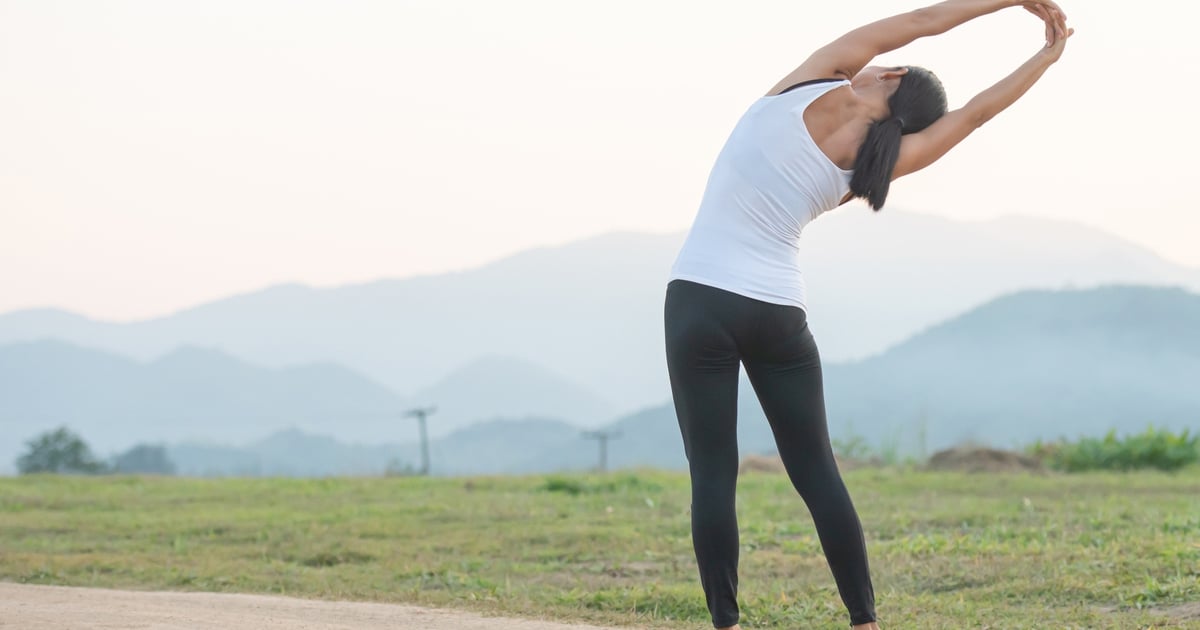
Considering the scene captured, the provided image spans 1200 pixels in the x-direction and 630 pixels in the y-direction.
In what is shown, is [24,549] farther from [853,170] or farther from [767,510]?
[853,170]

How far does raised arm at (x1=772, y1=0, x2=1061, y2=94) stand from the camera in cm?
402

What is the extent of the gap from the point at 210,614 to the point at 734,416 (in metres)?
2.52

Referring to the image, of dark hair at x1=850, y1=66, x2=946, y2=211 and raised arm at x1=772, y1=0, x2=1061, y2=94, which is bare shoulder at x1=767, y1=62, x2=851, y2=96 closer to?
raised arm at x1=772, y1=0, x2=1061, y2=94

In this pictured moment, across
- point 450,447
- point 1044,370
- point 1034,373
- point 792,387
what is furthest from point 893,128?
point 1044,370

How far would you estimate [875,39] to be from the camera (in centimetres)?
402

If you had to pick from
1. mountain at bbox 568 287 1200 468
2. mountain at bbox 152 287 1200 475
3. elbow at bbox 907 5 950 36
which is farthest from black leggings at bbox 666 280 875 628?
mountain at bbox 568 287 1200 468

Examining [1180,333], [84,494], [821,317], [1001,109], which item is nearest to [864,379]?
[821,317]

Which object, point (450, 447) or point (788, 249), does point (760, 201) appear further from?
point (450, 447)

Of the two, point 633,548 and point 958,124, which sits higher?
point 958,124

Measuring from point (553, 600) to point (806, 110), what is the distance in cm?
312

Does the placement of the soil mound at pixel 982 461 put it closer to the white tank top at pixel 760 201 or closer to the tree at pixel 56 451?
the white tank top at pixel 760 201

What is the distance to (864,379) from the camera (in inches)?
3863

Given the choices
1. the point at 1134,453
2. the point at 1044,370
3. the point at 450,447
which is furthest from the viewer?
the point at 1044,370

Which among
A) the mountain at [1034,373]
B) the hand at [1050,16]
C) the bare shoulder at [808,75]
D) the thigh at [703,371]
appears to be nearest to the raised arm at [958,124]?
the hand at [1050,16]
